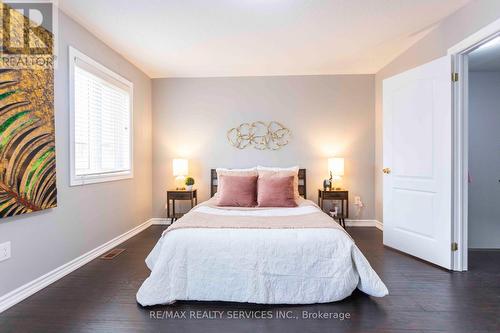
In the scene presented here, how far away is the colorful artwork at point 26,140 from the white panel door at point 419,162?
12.3 ft

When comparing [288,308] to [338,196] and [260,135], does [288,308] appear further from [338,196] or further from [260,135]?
[260,135]

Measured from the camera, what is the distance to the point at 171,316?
189 cm

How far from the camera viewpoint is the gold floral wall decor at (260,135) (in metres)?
4.38

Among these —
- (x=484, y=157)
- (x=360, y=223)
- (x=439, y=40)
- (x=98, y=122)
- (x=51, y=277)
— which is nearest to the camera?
(x=51, y=277)

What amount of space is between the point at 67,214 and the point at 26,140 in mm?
847

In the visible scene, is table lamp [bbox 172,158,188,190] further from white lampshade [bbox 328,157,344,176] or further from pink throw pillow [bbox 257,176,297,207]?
white lampshade [bbox 328,157,344,176]

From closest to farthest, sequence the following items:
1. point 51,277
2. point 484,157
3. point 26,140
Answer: point 26,140 < point 51,277 < point 484,157

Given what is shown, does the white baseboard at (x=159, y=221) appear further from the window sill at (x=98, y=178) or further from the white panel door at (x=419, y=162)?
the white panel door at (x=419, y=162)

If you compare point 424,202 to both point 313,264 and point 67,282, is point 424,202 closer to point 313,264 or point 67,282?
point 313,264

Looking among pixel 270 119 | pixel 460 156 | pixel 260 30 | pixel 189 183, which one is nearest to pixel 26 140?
pixel 189 183

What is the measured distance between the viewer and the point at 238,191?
3352 millimetres

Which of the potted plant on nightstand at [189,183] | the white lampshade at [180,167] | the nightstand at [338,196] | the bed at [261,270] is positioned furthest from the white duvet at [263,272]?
the white lampshade at [180,167]

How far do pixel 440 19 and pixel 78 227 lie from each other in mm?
4446

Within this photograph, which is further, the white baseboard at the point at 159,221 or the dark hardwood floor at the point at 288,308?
the white baseboard at the point at 159,221
